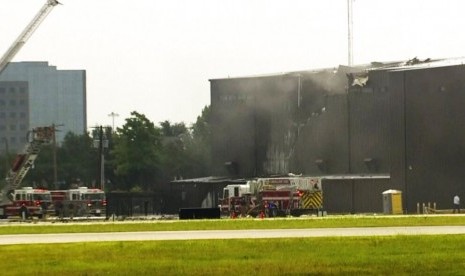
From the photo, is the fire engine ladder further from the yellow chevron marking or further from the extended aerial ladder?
the yellow chevron marking

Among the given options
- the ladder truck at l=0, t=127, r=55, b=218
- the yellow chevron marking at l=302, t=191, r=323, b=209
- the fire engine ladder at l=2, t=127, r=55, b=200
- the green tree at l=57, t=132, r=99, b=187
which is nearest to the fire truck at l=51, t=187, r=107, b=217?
the ladder truck at l=0, t=127, r=55, b=218

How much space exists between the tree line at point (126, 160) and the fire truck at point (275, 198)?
2293 inches

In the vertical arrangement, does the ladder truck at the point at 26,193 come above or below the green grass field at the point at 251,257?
above

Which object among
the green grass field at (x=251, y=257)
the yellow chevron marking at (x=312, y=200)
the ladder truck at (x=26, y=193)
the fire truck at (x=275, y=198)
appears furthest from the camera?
the ladder truck at (x=26, y=193)

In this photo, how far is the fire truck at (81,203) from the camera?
97188 mm

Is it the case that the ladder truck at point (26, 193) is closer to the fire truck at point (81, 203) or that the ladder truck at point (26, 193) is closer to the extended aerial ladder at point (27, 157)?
the extended aerial ladder at point (27, 157)

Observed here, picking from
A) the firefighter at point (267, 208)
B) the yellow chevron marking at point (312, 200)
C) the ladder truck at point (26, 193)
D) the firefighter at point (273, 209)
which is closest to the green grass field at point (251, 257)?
the firefighter at point (267, 208)

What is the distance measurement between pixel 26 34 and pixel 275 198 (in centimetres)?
3660

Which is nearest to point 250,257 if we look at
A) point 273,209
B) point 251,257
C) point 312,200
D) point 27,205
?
point 251,257

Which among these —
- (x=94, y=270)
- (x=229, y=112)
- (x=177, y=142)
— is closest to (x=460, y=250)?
(x=94, y=270)

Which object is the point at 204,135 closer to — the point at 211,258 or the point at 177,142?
the point at 177,142

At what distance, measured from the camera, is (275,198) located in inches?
3342

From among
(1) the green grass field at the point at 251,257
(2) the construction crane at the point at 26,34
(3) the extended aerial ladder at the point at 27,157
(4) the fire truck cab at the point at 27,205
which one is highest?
(2) the construction crane at the point at 26,34

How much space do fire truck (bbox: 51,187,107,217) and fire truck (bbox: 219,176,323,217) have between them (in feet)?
46.0
